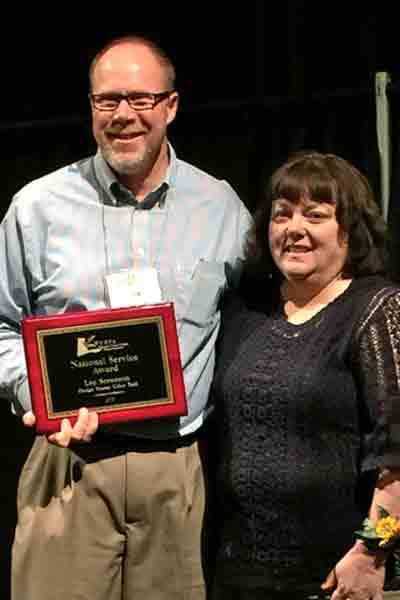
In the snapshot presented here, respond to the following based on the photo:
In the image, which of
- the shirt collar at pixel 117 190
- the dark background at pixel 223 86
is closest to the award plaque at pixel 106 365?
the shirt collar at pixel 117 190

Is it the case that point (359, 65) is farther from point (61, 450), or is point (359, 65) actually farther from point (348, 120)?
point (61, 450)

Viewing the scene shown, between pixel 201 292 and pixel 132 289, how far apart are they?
0.17 metres

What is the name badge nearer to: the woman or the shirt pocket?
the shirt pocket

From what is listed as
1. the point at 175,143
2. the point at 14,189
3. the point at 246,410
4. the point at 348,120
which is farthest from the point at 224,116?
the point at 246,410

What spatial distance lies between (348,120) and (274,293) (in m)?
0.78

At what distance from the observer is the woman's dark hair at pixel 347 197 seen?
279cm

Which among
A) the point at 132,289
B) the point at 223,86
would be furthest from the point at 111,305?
the point at 223,86

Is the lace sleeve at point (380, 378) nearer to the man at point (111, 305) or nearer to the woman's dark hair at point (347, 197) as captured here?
the woman's dark hair at point (347, 197)

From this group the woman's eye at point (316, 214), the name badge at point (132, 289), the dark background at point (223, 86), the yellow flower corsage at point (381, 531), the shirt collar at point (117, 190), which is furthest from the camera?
the dark background at point (223, 86)

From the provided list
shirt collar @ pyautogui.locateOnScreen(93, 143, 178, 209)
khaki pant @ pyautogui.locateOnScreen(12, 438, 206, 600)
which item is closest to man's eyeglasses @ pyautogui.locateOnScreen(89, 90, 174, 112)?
shirt collar @ pyautogui.locateOnScreen(93, 143, 178, 209)

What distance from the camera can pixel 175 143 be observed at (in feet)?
12.6

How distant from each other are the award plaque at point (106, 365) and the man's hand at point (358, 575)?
48 centimetres

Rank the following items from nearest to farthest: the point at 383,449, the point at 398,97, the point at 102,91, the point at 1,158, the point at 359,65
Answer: the point at 383,449 < the point at 102,91 < the point at 398,97 < the point at 359,65 < the point at 1,158

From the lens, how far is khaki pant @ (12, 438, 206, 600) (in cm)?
294
